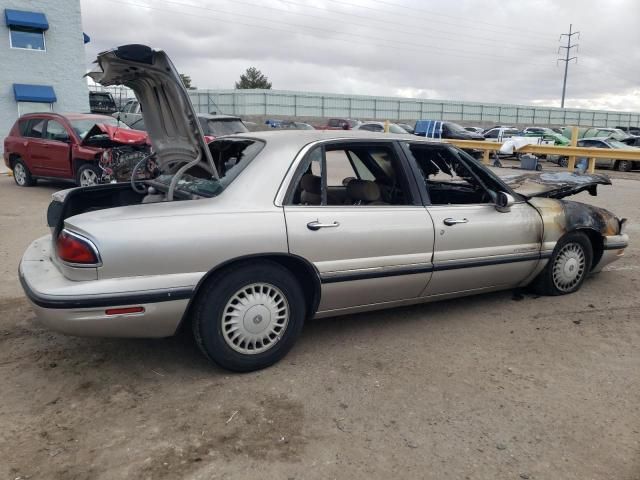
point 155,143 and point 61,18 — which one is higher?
point 61,18

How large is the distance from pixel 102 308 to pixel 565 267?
379 cm

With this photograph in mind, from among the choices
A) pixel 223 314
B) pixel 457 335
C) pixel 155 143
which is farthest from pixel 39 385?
pixel 457 335

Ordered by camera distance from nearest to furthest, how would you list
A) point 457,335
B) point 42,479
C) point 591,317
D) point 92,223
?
point 42,479 → point 92,223 → point 457,335 → point 591,317

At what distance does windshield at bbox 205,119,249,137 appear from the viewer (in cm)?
1097

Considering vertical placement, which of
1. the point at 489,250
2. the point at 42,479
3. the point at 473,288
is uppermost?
the point at 489,250

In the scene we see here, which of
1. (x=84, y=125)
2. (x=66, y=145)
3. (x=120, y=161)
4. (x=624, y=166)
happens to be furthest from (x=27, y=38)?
(x=624, y=166)

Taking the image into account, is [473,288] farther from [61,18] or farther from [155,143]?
[61,18]

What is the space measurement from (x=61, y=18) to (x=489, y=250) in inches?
920

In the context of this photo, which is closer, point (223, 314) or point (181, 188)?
point (223, 314)

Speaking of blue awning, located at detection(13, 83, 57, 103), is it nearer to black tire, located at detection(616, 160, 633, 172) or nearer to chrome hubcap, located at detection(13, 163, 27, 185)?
chrome hubcap, located at detection(13, 163, 27, 185)

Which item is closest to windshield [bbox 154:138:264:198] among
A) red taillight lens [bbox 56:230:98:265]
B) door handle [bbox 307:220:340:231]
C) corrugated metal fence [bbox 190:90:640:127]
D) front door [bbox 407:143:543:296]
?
door handle [bbox 307:220:340:231]

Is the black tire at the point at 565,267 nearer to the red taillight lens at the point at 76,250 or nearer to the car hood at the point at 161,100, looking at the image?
the car hood at the point at 161,100

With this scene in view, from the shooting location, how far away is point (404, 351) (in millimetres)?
3725

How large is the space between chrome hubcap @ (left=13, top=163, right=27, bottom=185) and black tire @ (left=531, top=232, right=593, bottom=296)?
10923 mm
